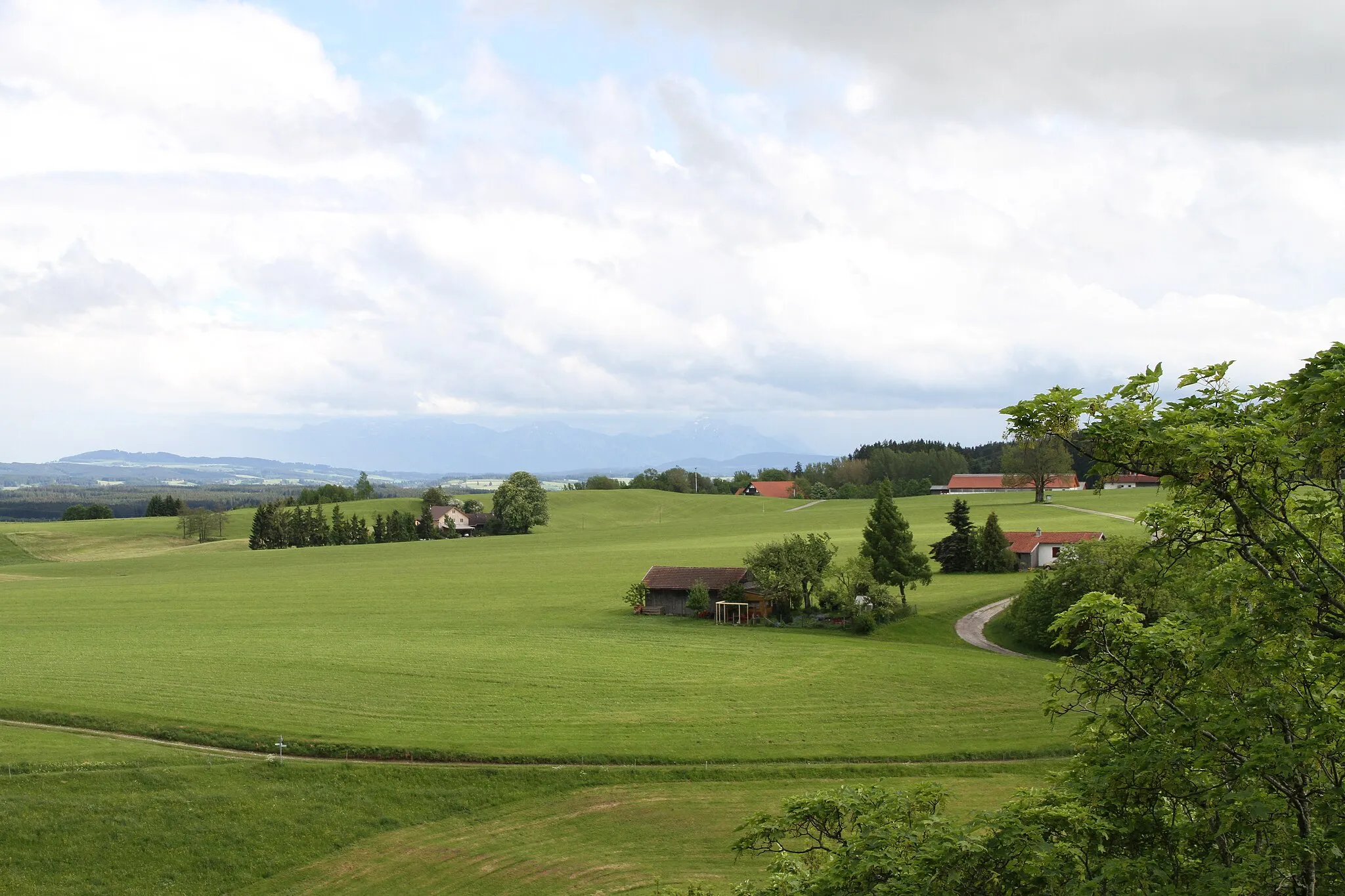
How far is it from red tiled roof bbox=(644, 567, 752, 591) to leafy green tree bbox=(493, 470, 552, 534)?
71677 mm

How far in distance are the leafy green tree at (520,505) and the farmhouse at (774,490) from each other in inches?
2403

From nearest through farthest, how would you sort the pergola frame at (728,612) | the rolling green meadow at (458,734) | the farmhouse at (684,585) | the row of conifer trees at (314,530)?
the rolling green meadow at (458,734) → the pergola frame at (728,612) → the farmhouse at (684,585) → the row of conifer trees at (314,530)

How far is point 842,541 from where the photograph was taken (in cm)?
9869

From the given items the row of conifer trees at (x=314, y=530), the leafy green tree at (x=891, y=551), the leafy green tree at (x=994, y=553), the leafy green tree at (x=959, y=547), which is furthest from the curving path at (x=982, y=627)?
the row of conifer trees at (x=314, y=530)

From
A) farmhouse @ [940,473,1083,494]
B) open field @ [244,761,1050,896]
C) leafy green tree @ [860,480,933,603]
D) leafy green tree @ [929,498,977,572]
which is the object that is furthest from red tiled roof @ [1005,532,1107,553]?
farmhouse @ [940,473,1083,494]

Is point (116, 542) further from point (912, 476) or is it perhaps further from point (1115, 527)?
point (912, 476)

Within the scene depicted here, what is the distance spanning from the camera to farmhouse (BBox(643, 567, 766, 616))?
6216 cm

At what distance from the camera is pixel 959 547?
7850cm

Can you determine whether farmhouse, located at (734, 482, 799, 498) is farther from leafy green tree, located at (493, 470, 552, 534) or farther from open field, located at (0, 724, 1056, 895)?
open field, located at (0, 724, 1056, 895)

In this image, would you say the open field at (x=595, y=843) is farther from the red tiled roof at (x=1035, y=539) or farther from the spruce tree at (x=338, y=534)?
the spruce tree at (x=338, y=534)

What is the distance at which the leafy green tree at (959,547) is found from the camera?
78062 millimetres

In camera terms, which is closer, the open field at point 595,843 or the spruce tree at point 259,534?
the open field at point 595,843

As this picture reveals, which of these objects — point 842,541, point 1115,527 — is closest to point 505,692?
point 842,541

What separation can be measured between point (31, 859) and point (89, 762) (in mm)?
5811
